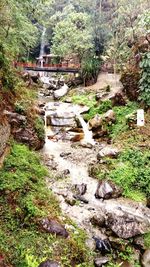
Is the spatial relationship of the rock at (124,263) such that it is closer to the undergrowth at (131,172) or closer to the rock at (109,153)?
the undergrowth at (131,172)

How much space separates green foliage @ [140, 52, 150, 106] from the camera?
1590 centimetres

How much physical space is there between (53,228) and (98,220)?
158 cm

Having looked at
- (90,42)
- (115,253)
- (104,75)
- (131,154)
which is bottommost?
(115,253)

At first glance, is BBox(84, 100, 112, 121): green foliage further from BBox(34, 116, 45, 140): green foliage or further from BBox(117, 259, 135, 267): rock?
BBox(117, 259, 135, 267): rock

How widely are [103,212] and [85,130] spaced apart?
7.49m

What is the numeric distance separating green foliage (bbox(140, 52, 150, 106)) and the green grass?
8500 mm

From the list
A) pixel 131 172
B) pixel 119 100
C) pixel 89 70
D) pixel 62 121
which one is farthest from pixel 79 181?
pixel 89 70

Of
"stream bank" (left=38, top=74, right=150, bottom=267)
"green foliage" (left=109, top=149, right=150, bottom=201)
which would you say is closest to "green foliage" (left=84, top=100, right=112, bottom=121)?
"stream bank" (left=38, top=74, right=150, bottom=267)

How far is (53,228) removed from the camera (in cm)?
799

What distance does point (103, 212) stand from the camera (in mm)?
9586

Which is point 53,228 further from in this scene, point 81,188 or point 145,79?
point 145,79

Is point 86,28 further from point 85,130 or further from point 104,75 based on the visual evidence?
point 85,130

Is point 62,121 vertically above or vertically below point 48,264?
above

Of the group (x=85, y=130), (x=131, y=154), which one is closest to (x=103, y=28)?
(x=85, y=130)
